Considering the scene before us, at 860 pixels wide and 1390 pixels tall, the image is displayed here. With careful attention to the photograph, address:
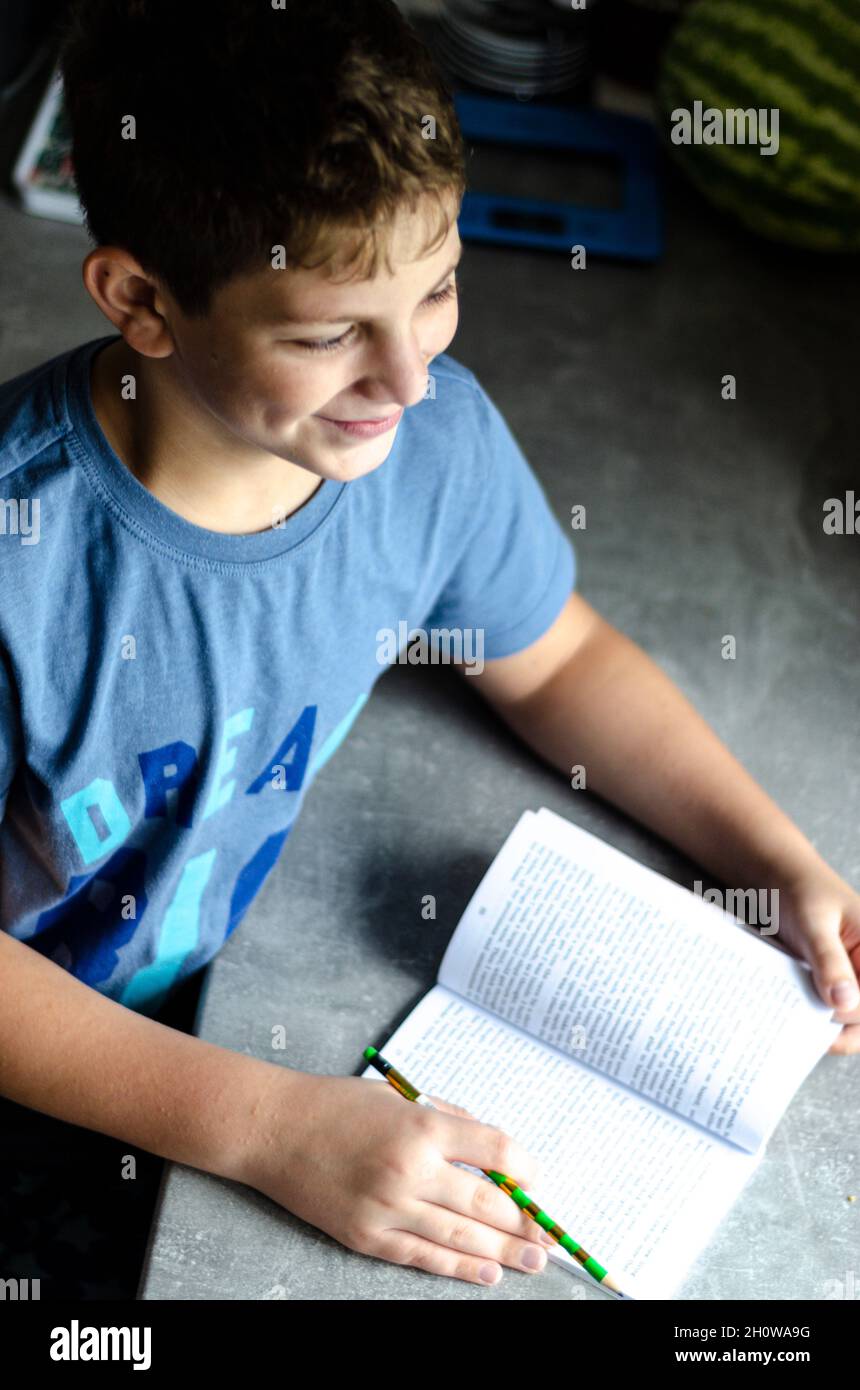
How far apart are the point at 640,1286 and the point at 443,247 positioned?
0.54 metres

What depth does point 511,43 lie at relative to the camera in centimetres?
151

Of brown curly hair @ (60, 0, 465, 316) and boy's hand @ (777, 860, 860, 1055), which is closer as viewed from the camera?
brown curly hair @ (60, 0, 465, 316)

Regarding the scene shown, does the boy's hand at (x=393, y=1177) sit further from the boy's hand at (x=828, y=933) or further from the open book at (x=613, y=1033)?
the boy's hand at (x=828, y=933)

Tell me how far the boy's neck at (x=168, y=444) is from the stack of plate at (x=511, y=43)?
918mm

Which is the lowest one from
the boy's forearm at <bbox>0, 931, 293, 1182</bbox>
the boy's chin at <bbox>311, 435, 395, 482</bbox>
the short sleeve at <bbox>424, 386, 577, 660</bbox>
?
the boy's forearm at <bbox>0, 931, 293, 1182</bbox>

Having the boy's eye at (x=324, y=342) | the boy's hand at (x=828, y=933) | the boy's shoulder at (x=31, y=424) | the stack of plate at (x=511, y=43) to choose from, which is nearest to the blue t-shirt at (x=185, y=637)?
the boy's shoulder at (x=31, y=424)

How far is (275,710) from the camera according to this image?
85 cm

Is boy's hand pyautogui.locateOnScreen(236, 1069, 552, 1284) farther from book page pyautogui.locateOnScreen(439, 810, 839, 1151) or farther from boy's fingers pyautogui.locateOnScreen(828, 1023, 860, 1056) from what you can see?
boy's fingers pyautogui.locateOnScreen(828, 1023, 860, 1056)

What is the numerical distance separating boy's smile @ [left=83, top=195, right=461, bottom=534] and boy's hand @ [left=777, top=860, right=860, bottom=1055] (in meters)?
0.40

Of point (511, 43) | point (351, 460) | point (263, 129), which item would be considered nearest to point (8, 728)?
point (351, 460)

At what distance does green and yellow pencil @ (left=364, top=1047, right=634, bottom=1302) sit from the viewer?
73 centimetres

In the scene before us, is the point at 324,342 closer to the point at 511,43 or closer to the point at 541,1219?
the point at 541,1219

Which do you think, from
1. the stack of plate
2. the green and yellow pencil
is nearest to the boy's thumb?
the green and yellow pencil

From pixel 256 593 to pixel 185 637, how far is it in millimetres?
49
